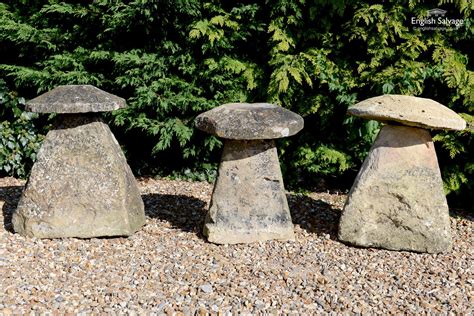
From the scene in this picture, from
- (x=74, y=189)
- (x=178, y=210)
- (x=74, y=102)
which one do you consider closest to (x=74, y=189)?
(x=74, y=189)

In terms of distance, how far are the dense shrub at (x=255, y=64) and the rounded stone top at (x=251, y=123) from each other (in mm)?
1477

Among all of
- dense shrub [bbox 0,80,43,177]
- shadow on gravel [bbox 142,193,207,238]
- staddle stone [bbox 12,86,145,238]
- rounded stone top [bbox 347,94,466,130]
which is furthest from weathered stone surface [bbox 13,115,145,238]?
rounded stone top [bbox 347,94,466,130]

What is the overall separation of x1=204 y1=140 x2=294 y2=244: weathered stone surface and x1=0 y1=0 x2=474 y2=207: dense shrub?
155 cm

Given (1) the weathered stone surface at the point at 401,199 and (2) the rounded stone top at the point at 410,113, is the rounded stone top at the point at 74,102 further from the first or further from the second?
(1) the weathered stone surface at the point at 401,199

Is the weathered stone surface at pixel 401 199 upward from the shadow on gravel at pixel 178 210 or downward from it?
upward

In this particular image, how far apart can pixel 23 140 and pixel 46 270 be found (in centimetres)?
311

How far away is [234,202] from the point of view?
16.2 feet

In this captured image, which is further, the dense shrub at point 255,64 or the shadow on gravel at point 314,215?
the dense shrub at point 255,64

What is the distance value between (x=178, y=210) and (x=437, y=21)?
3775 millimetres

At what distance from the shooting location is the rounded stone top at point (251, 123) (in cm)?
459

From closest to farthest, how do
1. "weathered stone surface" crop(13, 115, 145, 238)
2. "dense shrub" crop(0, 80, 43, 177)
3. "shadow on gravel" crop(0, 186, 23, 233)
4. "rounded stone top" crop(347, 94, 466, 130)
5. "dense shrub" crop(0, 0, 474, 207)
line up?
"rounded stone top" crop(347, 94, 466, 130) → "weathered stone surface" crop(13, 115, 145, 238) → "shadow on gravel" crop(0, 186, 23, 233) → "dense shrub" crop(0, 0, 474, 207) → "dense shrub" crop(0, 80, 43, 177)

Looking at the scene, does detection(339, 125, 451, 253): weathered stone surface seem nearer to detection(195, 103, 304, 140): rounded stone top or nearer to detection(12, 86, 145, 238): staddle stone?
detection(195, 103, 304, 140): rounded stone top

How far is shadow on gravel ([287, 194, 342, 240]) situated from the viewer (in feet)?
17.9

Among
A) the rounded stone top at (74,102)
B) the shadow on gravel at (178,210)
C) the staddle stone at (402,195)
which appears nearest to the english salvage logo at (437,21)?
the staddle stone at (402,195)
